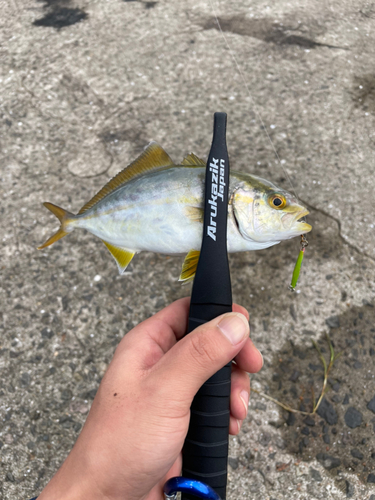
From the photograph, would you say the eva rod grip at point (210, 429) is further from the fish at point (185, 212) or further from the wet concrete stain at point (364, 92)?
the wet concrete stain at point (364, 92)

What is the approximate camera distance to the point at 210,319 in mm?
1436

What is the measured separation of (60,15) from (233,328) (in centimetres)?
514

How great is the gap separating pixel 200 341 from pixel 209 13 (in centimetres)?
485

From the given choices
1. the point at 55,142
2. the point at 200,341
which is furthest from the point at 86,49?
the point at 200,341

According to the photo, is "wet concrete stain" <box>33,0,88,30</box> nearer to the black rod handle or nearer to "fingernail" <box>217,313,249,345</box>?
the black rod handle

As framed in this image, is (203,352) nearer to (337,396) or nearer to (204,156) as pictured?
(337,396)

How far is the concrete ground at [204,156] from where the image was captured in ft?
7.47

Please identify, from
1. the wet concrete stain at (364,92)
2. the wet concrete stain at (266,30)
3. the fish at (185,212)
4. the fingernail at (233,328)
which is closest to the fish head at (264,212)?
the fish at (185,212)

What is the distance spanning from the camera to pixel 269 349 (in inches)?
101

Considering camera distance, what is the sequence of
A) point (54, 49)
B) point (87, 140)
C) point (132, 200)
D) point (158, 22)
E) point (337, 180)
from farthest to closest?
point (158, 22), point (54, 49), point (87, 140), point (337, 180), point (132, 200)

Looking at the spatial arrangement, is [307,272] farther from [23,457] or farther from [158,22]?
[158,22]

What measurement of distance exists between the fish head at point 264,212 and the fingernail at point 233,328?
12.3 inches

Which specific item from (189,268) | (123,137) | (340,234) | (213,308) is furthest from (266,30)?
(213,308)

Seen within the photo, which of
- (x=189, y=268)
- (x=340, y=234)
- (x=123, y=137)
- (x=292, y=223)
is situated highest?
(x=292, y=223)
